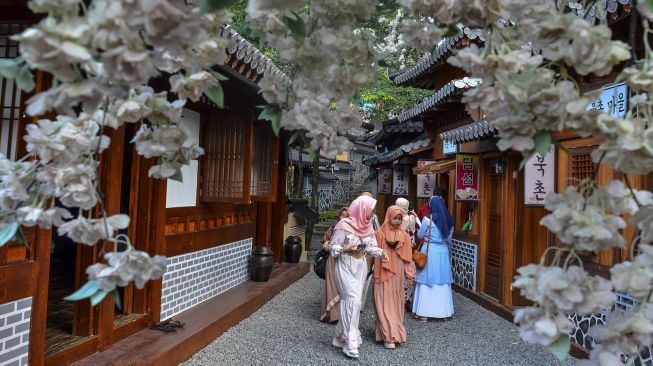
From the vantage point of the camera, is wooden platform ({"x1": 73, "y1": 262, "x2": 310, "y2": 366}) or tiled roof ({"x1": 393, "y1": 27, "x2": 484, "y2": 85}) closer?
wooden platform ({"x1": 73, "y1": 262, "x2": 310, "y2": 366})

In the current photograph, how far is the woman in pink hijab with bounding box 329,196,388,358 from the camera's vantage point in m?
5.81

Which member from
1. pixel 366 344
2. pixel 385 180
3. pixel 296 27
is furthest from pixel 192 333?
pixel 385 180

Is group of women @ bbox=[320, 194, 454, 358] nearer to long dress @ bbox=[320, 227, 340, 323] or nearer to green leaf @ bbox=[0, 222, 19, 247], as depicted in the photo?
long dress @ bbox=[320, 227, 340, 323]

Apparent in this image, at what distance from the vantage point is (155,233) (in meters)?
5.49

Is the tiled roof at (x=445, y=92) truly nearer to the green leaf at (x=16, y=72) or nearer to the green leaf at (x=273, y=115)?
the green leaf at (x=273, y=115)

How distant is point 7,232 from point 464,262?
932cm

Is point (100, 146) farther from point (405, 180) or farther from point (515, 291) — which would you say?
point (405, 180)

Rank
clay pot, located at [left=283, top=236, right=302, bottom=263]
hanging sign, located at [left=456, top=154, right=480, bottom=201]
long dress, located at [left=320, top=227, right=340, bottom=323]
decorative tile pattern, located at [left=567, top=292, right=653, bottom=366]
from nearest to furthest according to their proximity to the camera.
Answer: decorative tile pattern, located at [left=567, top=292, right=653, bottom=366], long dress, located at [left=320, top=227, right=340, bottom=323], hanging sign, located at [left=456, top=154, right=480, bottom=201], clay pot, located at [left=283, top=236, right=302, bottom=263]

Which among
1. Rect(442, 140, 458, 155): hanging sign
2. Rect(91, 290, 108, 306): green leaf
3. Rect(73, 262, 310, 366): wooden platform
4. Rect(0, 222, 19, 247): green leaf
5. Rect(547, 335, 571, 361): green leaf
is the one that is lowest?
Rect(73, 262, 310, 366): wooden platform

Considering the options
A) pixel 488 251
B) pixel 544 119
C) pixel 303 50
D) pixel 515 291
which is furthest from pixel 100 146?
pixel 488 251

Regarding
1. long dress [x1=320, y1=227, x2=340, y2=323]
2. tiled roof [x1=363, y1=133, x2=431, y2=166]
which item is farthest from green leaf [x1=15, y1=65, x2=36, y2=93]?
tiled roof [x1=363, y1=133, x2=431, y2=166]

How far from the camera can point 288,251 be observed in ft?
37.5

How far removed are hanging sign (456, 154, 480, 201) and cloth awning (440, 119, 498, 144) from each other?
1.51 feet

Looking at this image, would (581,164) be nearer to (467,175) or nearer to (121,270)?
(467,175)
